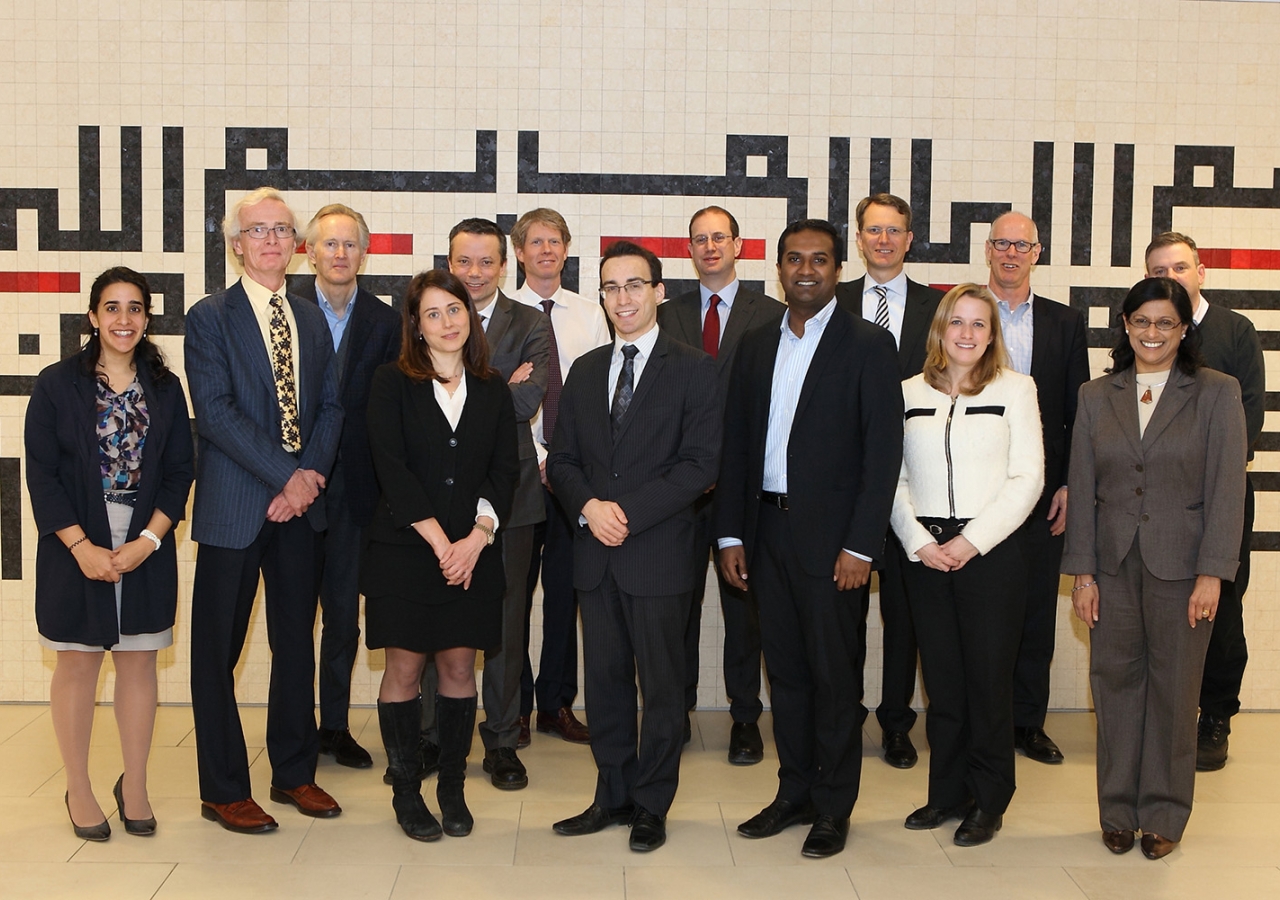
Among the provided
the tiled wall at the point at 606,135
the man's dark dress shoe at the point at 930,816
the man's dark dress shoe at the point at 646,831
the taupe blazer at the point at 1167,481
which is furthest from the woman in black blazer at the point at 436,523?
the taupe blazer at the point at 1167,481

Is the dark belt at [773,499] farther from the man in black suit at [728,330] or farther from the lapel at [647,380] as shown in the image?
the man in black suit at [728,330]

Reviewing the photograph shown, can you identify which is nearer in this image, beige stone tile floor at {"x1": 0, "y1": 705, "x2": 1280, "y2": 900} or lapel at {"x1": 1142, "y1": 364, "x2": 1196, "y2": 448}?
beige stone tile floor at {"x1": 0, "y1": 705, "x2": 1280, "y2": 900}

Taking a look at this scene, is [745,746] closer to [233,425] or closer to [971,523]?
[971,523]

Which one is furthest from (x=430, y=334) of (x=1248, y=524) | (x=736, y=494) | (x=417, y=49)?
(x=1248, y=524)

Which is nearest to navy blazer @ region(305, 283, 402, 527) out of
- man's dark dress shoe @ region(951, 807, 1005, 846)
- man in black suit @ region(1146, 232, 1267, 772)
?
man's dark dress shoe @ region(951, 807, 1005, 846)

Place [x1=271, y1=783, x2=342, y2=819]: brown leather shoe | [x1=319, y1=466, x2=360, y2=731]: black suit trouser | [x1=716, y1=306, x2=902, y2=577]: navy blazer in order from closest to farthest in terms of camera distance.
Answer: [x1=716, y1=306, x2=902, y2=577]: navy blazer, [x1=271, y1=783, x2=342, y2=819]: brown leather shoe, [x1=319, y1=466, x2=360, y2=731]: black suit trouser

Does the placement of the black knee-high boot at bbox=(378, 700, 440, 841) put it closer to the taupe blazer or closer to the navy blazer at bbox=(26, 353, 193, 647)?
the navy blazer at bbox=(26, 353, 193, 647)

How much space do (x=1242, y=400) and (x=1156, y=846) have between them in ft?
5.66

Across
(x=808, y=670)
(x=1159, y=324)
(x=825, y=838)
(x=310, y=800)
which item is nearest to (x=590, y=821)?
(x=825, y=838)

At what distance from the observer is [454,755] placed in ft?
11.4

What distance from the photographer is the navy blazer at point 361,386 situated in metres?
3.68

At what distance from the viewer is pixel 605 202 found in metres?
5.01

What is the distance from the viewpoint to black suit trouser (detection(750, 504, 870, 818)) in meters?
3.37

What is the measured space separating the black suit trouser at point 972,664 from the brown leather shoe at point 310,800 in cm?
190
